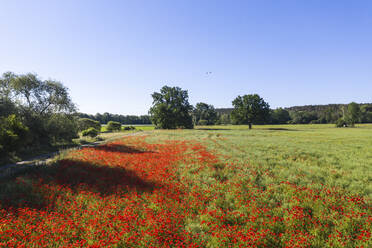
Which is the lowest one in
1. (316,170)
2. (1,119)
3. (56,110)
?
(316,170)

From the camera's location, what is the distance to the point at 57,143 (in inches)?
1063

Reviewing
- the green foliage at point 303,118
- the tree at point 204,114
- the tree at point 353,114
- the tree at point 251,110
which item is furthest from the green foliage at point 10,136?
the green foliage at point 303,118

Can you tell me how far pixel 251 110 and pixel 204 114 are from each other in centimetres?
5269

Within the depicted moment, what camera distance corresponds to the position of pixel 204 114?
12431cm

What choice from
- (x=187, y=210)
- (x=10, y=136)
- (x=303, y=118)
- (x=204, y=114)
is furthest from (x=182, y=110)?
(x=303, y=118)

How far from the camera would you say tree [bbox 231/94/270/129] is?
7356 cm

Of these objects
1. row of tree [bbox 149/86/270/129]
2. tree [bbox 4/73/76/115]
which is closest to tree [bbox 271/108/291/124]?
row of tree [bbox 149/86/270/129]

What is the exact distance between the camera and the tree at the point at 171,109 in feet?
236

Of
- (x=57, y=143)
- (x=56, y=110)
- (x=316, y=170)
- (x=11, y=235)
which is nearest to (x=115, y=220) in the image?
(x=11, y=235)

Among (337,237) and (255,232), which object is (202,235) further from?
(337,237)

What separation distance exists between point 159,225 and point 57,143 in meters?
29.3

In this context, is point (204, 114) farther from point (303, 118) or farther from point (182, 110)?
point (303, 118)

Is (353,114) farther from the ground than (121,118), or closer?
closer

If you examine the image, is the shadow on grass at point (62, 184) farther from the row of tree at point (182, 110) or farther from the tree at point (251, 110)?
the tree at point (251, 110)
